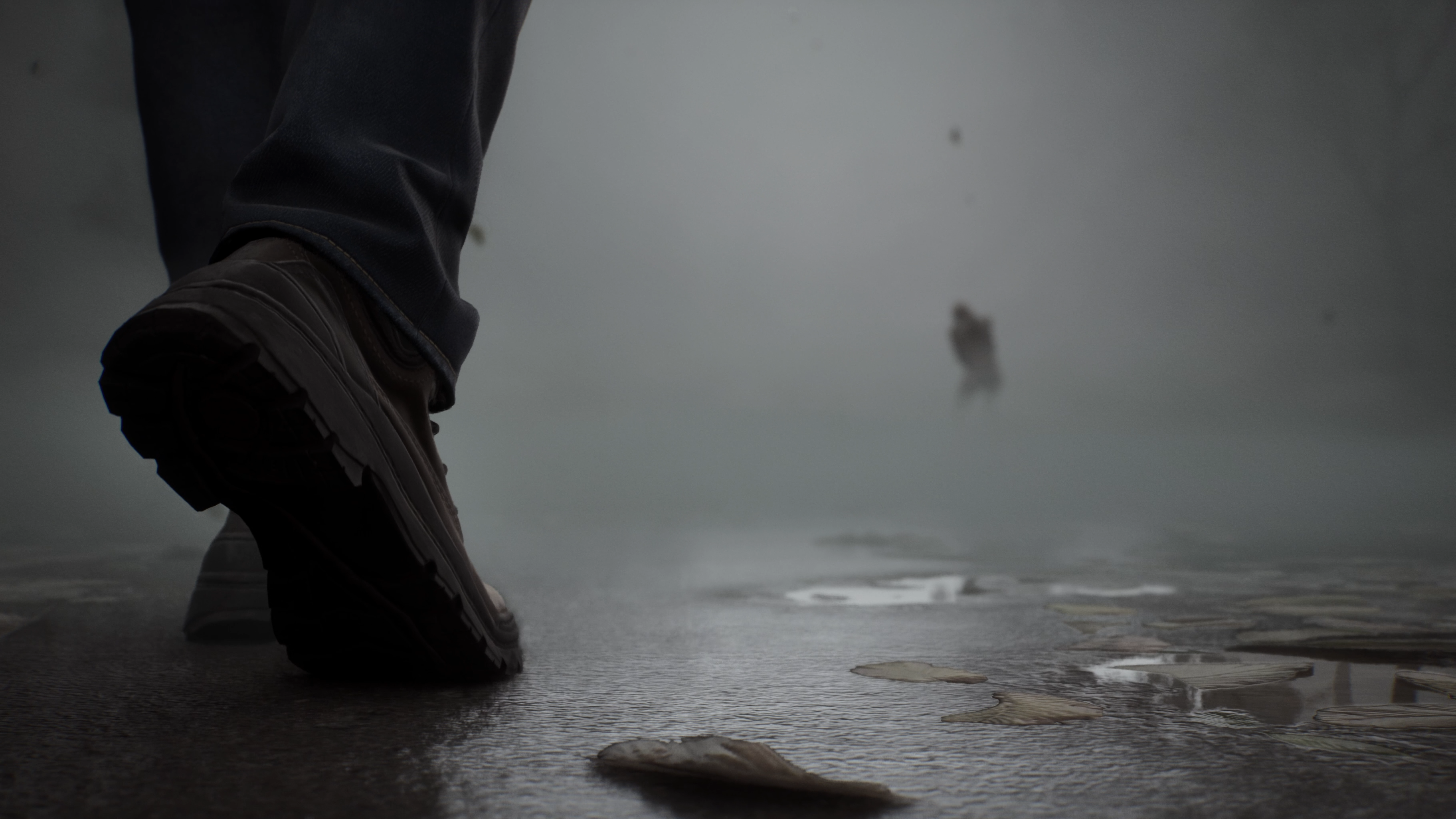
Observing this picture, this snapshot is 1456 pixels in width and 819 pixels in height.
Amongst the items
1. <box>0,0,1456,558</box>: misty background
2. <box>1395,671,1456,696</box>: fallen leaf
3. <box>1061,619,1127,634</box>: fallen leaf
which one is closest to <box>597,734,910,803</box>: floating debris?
<box>1395,671,1456,696</box>: fallen leaf

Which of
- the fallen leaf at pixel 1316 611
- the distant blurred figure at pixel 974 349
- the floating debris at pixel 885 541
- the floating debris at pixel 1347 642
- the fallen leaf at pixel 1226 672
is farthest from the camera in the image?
the distant blurred figure at pixel 974 349

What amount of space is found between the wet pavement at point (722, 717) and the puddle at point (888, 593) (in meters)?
0.03

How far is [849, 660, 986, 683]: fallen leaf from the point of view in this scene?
1.98ft

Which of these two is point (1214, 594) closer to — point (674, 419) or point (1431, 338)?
point (674, 419)

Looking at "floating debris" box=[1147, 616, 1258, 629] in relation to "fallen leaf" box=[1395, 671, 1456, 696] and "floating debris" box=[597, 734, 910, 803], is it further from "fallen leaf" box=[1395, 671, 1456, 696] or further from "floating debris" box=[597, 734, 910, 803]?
"floating debris" box=[597, 734, 910, 803]

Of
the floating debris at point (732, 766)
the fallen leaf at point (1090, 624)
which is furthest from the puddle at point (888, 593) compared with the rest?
the floating debris at point (732, 766)

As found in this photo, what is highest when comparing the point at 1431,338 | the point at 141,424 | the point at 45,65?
the point at 45,65

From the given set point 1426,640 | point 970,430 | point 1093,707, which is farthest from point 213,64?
point 970,430

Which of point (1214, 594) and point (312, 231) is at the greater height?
point (312, 231)

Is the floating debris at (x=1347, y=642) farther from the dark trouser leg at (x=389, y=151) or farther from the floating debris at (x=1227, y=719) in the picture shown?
the dark trouser leg at (x=389, y=151)

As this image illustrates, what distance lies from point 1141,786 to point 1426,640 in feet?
1.71

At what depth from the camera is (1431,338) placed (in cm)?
241

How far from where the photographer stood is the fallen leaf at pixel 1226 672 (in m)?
0.58

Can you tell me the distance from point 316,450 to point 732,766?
242mm
